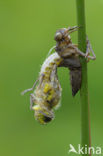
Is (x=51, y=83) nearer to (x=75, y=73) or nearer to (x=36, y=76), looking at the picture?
(x=75, y=73)

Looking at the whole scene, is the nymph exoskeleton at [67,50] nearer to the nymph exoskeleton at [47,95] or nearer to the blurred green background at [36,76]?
the nymph exoskeleton at [47,95]

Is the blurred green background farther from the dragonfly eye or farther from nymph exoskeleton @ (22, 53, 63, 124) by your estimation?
the dragonfly eye

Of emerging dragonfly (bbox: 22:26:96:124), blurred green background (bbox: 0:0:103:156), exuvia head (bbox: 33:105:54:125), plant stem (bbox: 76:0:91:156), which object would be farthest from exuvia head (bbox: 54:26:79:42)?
blurred green background (bbox: 0:0:103:156)

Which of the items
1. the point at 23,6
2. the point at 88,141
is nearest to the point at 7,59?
the point at 23,6

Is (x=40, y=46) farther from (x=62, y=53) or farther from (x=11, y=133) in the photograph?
(x=62, y=53)

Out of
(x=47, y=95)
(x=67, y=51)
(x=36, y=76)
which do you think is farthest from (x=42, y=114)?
(x=36, y=76)

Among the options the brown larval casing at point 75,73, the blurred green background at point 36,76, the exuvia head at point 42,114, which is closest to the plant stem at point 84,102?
the brown larval casing at point 75,73
